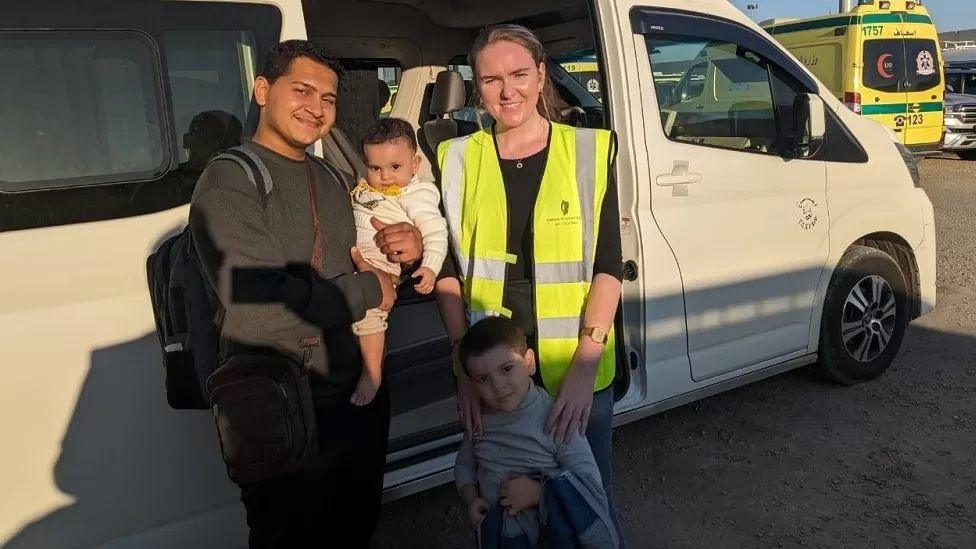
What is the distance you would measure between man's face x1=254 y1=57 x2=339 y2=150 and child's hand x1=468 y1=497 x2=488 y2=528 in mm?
981

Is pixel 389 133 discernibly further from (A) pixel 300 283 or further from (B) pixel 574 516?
(B) pixel 574 516

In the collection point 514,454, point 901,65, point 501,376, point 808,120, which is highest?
point 901,65

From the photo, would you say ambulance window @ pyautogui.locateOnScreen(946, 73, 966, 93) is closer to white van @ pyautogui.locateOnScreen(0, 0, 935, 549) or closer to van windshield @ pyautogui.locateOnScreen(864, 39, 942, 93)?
van windshield @ pyautogui.locateOnScreen(864, 39, 942, 93)

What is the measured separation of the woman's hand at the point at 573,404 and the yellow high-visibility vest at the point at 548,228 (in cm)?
6

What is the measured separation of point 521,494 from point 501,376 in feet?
0.97

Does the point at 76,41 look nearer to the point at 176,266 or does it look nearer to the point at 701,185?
the point at 176,266

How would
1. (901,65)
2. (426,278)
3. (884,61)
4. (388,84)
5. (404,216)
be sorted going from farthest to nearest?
(901,65), (884,61), (388,84), (404,216), (426,278)

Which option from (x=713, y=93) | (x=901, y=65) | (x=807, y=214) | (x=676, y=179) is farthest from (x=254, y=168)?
(x=901, y=65)

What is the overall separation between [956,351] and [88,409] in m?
4.65

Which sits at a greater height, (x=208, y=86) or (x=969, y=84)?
(x=969, y=84)

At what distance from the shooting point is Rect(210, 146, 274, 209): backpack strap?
162 centimetres

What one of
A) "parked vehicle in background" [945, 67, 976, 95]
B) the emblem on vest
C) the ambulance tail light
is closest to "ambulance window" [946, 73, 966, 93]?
"parked vehicle in background" [945, 67, 976, 95]

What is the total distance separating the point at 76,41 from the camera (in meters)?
1.93

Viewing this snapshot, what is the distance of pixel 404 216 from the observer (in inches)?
92.8
